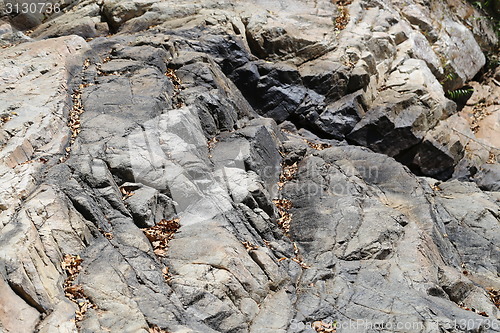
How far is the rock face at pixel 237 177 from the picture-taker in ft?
22.3

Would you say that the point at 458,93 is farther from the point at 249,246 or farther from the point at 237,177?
the point at 249,246

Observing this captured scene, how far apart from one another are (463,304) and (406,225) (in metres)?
1.81

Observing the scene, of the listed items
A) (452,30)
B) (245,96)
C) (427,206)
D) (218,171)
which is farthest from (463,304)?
(452,30)

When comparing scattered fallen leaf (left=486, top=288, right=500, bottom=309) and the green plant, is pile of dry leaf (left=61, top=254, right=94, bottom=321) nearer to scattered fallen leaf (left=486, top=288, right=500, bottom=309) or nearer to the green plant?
scattered fallen leaf (left=486, top=288, right=500, bottom=309)

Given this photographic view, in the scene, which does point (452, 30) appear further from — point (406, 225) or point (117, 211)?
point (117, 211)

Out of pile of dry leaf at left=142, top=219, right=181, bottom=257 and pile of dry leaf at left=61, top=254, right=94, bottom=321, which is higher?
pile of dry leaf at left=61, top=254, right=94, bottom=321

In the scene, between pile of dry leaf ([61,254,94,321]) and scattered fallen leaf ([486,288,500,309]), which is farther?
scattered fallen leaf ([486,288,500,309])

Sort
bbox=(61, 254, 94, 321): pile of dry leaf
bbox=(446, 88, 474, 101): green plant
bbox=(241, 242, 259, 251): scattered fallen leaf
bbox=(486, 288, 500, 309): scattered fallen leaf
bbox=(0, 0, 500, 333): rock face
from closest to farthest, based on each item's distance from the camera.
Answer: bbox=(61, 254, 94, 321): pile of dry leaf, bbox=(0, 0, 500, 333): rock face, bbox=(241, 242, 259, 251): scattered fallen leaf, bbox=(486, 288, 500, 309): scattered fallen leaf, bbox=(446, 88, 474, 101): green plant

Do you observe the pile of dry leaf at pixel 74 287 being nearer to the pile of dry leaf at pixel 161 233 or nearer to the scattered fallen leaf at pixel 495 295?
the pile of dry leaf at pixel 161 233

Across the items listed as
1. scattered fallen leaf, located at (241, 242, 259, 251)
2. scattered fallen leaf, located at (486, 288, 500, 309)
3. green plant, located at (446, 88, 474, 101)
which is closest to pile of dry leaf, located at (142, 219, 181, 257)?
scattered fallen leaf, located at (241, 242, 259, 251)

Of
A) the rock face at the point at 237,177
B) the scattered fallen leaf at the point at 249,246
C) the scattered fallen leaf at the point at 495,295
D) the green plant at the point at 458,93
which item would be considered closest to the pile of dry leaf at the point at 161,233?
the rock face at the point at 237,177

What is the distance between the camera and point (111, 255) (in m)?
6.98

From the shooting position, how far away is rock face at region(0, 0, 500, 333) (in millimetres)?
6785

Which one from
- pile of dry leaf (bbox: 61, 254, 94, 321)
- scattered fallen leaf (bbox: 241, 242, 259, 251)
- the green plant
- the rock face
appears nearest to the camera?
pile of dry leaf (bbox: 61, 254, 94, 321)
